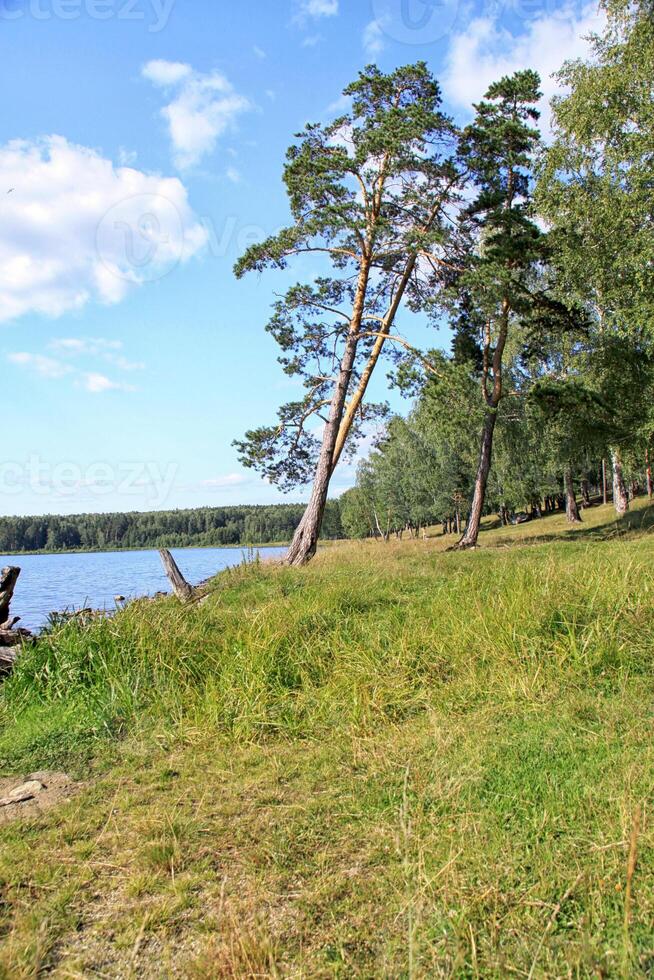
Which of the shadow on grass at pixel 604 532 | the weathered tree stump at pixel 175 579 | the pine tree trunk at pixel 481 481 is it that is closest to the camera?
the weathered tree stump at pixel 175 579

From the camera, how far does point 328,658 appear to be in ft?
21.9

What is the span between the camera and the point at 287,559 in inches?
679

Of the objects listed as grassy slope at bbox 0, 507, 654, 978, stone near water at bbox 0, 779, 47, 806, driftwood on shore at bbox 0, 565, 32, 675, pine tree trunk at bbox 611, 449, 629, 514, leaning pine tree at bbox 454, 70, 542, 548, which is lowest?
stone near water at bbox 0, 779, 47, 806

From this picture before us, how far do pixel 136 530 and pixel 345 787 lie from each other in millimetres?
96496

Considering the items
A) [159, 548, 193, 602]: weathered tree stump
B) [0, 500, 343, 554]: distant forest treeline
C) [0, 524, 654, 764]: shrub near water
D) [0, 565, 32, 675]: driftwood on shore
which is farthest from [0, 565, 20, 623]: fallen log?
[0, 500, 343, 554]: distant forest treeline

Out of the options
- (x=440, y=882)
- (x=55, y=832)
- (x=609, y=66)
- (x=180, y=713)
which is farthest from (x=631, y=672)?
(x=609, y=66)

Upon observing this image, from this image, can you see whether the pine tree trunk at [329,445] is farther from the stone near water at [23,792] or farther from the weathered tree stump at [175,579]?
the stone near water at [23,792]

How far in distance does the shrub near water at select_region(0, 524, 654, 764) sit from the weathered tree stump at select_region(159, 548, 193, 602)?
1.70m

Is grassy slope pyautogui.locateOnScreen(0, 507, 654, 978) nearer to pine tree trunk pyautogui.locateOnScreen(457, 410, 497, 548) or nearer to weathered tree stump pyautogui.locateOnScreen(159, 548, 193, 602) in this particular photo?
weathered tree stump pyautogui.locateOnScreen(159, 548, 193, 602)

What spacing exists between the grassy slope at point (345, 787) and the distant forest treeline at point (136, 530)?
2728 inches

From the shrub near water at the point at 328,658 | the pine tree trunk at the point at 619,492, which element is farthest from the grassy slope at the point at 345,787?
the pine tree trunk at the point at 619,492

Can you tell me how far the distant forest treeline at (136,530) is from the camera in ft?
274

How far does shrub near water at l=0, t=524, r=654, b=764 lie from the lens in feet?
18.6

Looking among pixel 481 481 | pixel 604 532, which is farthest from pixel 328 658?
pixel 604 532
